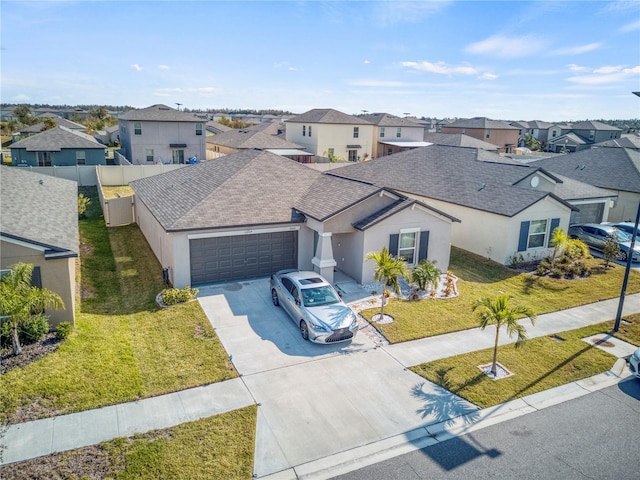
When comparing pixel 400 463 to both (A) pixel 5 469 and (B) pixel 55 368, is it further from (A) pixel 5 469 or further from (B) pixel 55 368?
(B) pixel 55 368

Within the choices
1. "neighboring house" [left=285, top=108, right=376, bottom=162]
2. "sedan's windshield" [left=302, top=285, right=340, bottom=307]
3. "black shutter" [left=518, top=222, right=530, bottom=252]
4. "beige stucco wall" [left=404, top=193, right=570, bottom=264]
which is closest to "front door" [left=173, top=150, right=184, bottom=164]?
"neighboring house" [left=285, top=108, right=376, bottom=162]

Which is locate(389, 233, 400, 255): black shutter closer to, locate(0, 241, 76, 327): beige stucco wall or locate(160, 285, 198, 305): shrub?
locate(160, 285, 198, 305): shrub

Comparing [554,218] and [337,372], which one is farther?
[554,218]

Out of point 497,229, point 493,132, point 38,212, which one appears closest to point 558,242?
point 497,229

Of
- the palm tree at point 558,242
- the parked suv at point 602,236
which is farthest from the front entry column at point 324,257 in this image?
the parked suv at point 602,236

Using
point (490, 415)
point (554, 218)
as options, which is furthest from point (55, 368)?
point (554, 218)

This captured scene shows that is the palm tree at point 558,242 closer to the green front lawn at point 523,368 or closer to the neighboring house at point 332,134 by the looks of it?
the green front lawn at point 523,368
